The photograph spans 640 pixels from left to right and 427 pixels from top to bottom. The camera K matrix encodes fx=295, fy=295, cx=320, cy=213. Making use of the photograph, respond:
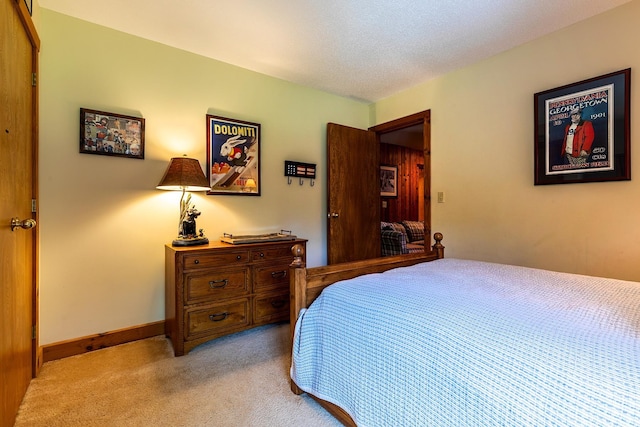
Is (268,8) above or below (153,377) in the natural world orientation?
above

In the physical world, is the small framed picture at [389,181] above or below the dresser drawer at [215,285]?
above

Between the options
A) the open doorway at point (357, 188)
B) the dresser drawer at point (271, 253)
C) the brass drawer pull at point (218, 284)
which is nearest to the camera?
the brass drawer pull at point (218, 284)

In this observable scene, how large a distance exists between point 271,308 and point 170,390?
3.19 feet

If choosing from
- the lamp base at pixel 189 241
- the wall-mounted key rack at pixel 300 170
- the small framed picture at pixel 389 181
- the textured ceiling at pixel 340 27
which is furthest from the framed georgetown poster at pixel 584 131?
the small framed picture at pixel 389 181

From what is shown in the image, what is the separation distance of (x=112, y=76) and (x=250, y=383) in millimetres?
2439

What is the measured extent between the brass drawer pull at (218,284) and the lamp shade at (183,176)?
0.73 metres

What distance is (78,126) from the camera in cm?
215

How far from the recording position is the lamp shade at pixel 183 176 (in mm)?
2172

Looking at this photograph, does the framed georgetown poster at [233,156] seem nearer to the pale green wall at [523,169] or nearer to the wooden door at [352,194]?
the wooden door at [352,194]

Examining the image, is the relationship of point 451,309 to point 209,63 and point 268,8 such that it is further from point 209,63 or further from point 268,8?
point 209,63

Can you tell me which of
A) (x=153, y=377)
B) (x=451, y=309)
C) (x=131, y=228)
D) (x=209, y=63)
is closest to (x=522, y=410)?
(x=451, y=309)

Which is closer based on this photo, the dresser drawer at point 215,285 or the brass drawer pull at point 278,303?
the dresser drawer at point 215,285

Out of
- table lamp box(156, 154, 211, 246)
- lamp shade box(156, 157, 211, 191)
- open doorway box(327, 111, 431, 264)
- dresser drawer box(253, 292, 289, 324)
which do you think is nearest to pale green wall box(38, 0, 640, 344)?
table lamp box(156, 154, 211, 246)

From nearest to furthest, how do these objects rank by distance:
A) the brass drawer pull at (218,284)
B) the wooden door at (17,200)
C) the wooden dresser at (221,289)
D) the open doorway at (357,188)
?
the wooden door at (17,200) → the wooden dresser at (221,289) → the brass drawer pull at (218,284) → the open doorway at (357,188)
